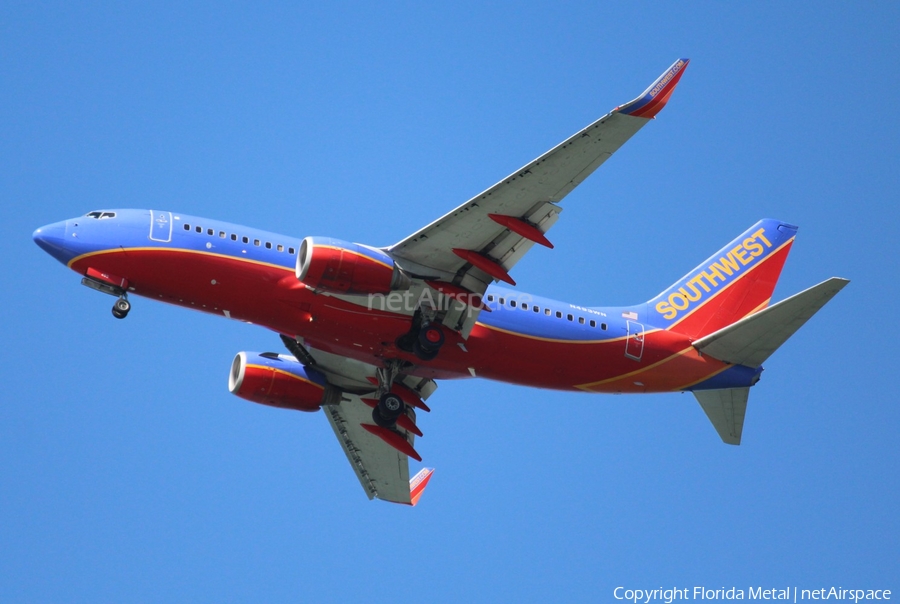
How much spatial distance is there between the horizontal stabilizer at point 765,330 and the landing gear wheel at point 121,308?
21.9 metres

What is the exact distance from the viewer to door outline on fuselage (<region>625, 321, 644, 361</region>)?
41.1 m

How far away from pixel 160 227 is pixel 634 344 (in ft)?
60.8

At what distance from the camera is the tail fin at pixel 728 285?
43.5 meters

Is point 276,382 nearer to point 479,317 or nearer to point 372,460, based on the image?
point 372,460

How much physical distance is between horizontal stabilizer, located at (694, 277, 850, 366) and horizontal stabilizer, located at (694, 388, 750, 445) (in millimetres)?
451

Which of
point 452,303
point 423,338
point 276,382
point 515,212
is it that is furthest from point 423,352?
point 276,382

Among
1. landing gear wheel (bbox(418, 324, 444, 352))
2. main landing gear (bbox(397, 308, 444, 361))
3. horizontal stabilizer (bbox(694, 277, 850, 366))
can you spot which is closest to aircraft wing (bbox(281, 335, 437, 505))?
main landing gear (bbox(397, 308, 444, 361))

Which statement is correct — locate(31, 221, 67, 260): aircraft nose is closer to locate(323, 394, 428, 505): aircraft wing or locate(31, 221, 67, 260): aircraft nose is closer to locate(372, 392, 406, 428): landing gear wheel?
locate(372, 392, 406, 428): landing gear wheel

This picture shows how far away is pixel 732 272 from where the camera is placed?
148 feet

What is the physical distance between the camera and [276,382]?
44.3 meters

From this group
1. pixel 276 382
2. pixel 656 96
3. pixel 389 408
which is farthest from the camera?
pixel 276 382

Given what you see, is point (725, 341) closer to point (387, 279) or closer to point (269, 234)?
point (387, 279)

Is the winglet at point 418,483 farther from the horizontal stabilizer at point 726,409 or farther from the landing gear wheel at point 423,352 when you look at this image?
the horizontal stabilizer at point 726,409

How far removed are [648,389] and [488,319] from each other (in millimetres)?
7385
